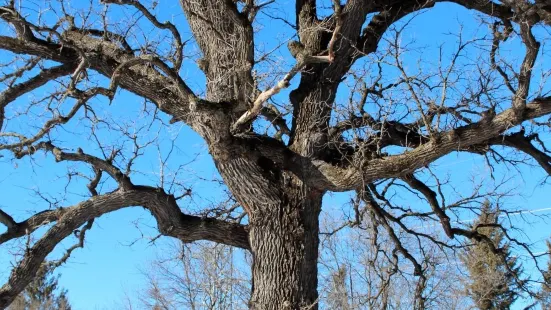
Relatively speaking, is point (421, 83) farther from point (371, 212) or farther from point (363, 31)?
point (371, 212)

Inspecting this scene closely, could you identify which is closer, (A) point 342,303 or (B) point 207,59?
(B) point 207,59

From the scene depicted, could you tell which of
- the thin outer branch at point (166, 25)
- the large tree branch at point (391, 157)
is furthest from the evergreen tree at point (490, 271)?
the thin outer branch at point (166, 25)

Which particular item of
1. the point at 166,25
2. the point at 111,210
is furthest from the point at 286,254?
the point at 166,25

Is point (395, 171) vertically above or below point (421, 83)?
below

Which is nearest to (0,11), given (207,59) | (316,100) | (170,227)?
(207,59)

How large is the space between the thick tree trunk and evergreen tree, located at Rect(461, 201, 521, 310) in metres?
3.02

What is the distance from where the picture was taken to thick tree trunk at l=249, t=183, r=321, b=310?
7270 mm

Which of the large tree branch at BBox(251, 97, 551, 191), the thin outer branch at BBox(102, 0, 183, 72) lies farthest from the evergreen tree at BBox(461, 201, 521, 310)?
the thin outer branch at BBox(102, 0, 183, 72)

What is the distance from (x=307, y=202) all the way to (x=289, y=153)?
654 mm

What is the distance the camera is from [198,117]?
6555 mm

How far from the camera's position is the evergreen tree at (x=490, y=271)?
945 centimetres

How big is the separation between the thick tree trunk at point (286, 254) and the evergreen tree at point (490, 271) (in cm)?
302

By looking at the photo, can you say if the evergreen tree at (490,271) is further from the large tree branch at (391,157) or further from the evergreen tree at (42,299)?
the evergreen tree at (42,299)

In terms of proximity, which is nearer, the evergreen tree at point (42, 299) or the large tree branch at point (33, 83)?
the large tree branch at point (33, 83)
